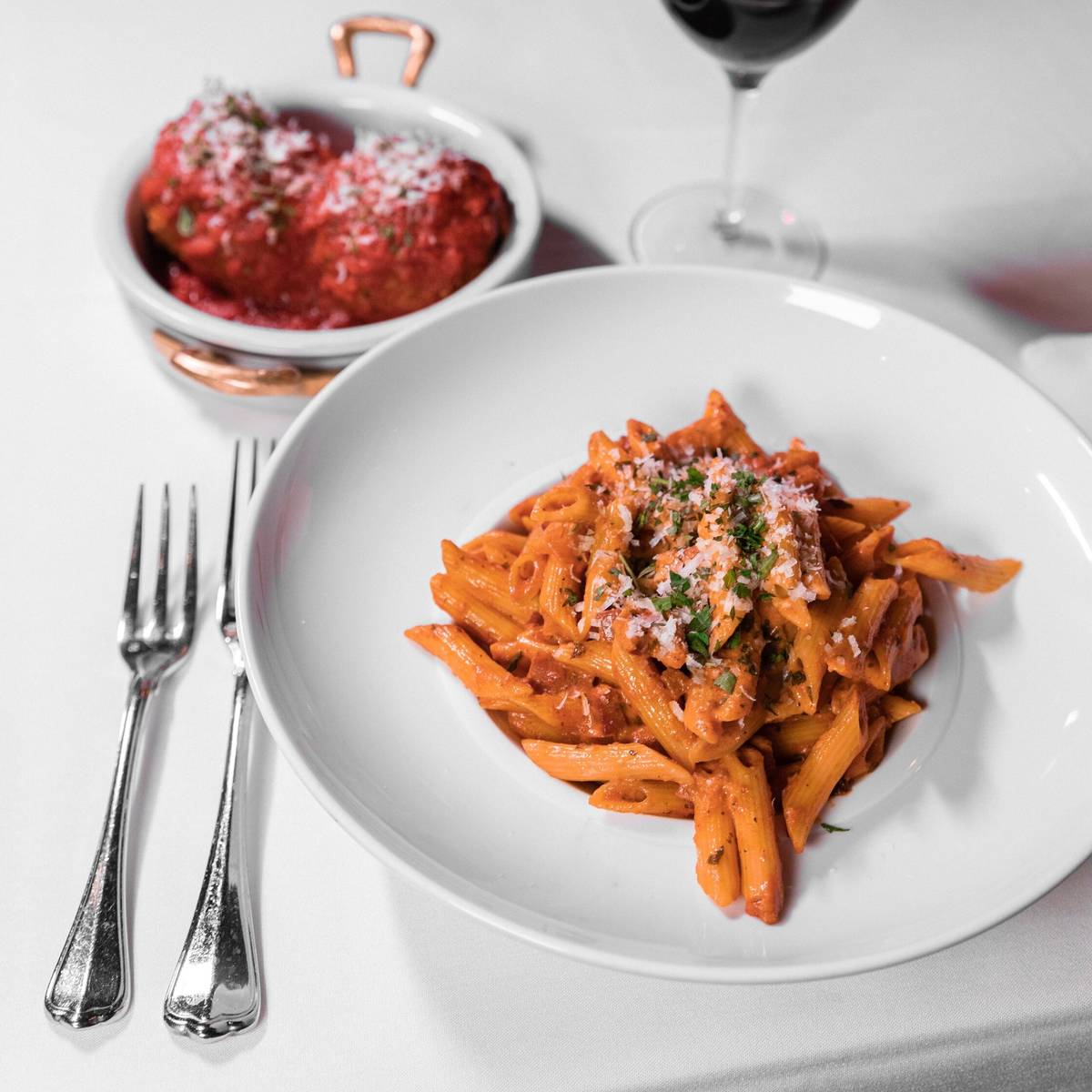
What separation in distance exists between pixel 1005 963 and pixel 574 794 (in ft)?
1.56

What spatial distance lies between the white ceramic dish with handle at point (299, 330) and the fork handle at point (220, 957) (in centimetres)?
65

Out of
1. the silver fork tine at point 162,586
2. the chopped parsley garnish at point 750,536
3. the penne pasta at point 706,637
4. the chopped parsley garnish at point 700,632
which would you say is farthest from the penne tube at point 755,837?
the silver fork tine at point 162,586

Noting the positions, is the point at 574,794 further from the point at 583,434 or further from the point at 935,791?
the point at 583,434

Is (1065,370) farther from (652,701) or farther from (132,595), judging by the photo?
(132,595)

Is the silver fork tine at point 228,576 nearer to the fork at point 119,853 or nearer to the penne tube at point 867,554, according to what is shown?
the fork at point 119,853

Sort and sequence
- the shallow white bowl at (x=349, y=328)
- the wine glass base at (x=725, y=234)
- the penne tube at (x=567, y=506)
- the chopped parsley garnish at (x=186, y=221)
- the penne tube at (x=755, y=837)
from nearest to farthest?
the penne tube at (x=755, y=837) < the penne tube at (x=567, y=506) < the shallow white bowl at (x=349, y=328) < the chopped parsley garnish at (x=186, y=221) < the wine glass base at (x=725, y=234)

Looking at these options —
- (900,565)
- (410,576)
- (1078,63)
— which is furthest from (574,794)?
(1078,63)

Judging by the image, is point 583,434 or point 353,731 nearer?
point 353,731

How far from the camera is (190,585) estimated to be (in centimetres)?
136

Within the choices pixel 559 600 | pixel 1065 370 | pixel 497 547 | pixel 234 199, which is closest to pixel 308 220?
pixel 234 199

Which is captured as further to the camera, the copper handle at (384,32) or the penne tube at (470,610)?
the copper handle at (384,32)

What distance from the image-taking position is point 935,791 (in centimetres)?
104

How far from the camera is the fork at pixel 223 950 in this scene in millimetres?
1021

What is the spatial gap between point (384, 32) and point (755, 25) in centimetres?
77
